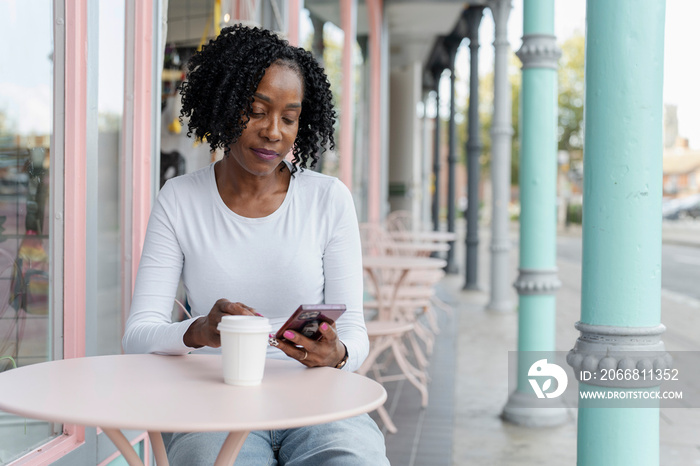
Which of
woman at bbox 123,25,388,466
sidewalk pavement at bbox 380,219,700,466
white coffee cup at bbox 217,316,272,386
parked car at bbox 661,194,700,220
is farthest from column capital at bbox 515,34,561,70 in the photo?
parked car at bbox 661,194,700,220

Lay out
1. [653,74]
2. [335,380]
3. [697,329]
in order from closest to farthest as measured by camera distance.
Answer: [335,380]
[653,74]
[697,329]

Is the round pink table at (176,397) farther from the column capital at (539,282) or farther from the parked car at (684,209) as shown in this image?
the parked car at (684,209)

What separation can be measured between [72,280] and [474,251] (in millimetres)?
8795

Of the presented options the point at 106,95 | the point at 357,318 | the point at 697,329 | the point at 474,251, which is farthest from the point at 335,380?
the point at 474,251

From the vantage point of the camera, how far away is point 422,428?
4.10 metres

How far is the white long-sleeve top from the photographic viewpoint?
1791 mm

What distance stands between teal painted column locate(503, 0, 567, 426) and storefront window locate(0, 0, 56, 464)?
9.01ft

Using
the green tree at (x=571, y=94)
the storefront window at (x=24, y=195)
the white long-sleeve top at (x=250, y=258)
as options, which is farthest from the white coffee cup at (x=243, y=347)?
the green tree at (x=571, y=94)

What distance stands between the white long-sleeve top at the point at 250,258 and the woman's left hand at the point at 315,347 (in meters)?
0.16

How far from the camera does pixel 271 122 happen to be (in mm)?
1805

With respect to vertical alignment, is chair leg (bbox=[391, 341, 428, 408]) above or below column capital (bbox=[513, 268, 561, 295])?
below

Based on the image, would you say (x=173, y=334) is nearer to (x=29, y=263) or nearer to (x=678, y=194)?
(x=29, y=263)

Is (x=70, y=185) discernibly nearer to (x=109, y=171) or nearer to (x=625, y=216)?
(x=109, y=171)

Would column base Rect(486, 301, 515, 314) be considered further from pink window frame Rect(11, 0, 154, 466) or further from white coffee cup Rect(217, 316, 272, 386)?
white coffee cup Rect(217, 316, 272, 386)
